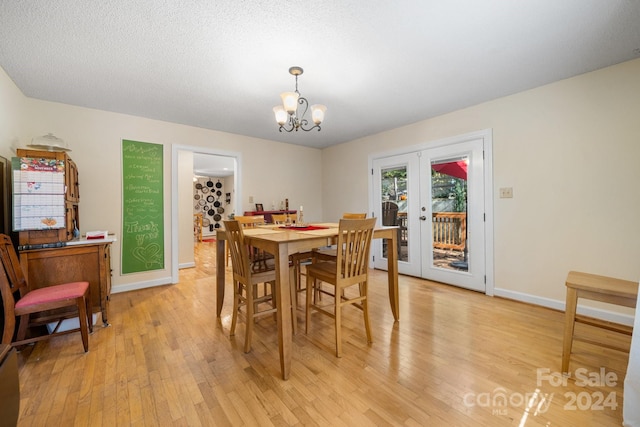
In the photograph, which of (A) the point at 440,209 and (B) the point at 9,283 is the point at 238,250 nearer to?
(B) the point at 9,283

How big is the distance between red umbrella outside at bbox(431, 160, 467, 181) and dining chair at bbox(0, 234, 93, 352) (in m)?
3.99

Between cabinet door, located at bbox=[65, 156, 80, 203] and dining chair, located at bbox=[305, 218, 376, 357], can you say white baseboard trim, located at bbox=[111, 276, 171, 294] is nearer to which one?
cabinet door, located at bbox=[65, 156, 80, 203]

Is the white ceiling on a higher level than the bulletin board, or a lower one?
higher

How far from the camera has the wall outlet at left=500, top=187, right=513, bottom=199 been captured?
2.98 m

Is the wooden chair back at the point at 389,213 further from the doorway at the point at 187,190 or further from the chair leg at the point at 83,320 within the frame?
the chair leg at the point at 83,320

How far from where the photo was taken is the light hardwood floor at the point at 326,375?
4.45 feet

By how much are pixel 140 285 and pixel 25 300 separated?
173 cm

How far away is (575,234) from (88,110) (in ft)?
18.1

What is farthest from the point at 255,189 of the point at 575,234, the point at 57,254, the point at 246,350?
the point at 575,234

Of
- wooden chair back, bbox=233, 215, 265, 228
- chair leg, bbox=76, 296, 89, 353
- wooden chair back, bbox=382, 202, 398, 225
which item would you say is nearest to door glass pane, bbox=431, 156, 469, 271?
wooden chair back, bbox=382, 202, 398, 225

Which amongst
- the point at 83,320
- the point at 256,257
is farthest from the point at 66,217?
the point at 256,257

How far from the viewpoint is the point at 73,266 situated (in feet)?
7.55

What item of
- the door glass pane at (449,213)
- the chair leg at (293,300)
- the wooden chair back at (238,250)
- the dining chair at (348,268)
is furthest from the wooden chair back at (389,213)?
the wooden chair back at (238,250)

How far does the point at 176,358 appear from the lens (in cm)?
188
